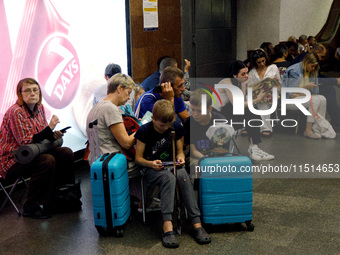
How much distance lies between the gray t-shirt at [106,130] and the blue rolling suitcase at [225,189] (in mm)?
631

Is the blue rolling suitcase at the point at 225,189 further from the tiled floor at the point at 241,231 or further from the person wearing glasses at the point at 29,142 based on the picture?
the person wearing glasses at the point at 29,142

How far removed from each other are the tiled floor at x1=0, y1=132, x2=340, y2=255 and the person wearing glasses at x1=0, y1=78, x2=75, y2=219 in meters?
0.21

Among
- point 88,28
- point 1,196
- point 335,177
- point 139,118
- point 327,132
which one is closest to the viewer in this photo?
point 139,118

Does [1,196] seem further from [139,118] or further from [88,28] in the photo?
[88,28]

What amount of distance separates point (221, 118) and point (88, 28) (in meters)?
2.29

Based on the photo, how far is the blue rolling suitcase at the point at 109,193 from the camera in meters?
3.53

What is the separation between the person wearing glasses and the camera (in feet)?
13.2

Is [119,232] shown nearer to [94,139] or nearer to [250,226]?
[94,139]

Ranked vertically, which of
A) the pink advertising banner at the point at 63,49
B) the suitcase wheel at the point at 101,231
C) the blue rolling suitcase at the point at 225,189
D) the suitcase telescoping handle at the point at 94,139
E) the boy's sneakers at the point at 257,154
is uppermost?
the pink advertising banner at the point at 63,49

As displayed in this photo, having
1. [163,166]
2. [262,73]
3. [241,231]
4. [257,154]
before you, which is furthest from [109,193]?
[262,73]

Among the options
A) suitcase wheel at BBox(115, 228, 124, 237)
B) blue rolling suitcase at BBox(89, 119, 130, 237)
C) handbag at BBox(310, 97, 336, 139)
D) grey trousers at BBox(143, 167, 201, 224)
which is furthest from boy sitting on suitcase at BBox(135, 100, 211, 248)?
handbag at BBox(310, 97, 336, 139)

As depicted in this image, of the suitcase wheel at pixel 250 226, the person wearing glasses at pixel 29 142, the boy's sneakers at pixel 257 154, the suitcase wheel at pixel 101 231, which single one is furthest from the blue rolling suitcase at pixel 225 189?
the boy's sneakers at pixel 257 154

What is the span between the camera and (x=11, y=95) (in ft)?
15.5

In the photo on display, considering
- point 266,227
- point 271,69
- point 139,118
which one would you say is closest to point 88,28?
point 139,118
